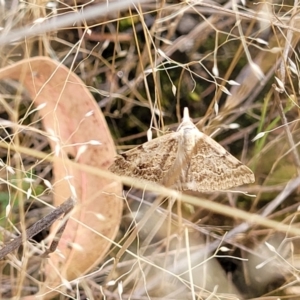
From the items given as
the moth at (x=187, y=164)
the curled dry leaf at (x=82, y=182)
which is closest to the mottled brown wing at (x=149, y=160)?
the moth at (x=187, y=164)

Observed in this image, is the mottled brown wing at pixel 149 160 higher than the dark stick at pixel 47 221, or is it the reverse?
the mottled brown wing at pixel 149 160

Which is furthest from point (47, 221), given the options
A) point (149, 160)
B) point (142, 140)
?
point (142, 140)

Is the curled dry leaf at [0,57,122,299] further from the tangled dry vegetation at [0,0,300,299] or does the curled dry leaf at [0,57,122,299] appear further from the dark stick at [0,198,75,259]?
the dark stick at [0,198,75,259]

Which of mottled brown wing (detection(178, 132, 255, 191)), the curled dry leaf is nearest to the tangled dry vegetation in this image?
the curled dry leaf

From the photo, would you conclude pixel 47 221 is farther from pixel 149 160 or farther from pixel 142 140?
pixel 142 140

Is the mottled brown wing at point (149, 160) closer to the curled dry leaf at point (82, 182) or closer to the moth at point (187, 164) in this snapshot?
the moth at point (187, 164)

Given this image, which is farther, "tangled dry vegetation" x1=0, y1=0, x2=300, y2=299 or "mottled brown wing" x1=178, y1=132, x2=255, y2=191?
"tangled dry vegetation" x1=0, y1=0, x2=300, y2=299

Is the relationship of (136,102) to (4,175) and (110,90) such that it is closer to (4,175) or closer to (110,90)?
(110,90)
